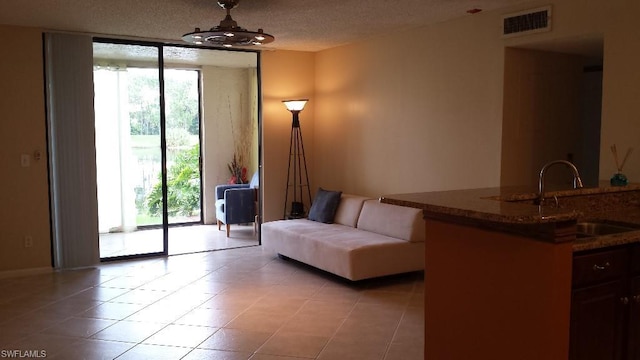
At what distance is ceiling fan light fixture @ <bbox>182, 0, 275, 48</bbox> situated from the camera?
3.97 m

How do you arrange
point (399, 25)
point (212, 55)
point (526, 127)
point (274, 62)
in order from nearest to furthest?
point (526, 127)
point (399, 25)
point (274, 62)
point (212, 55)

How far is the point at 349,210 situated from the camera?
6004 millimetres

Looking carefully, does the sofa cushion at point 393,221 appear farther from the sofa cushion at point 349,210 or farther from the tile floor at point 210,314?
the tile floor at point 210,314

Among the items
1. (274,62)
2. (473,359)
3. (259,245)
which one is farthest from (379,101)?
(473,359)

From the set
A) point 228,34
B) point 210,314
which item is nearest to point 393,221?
point 210,314

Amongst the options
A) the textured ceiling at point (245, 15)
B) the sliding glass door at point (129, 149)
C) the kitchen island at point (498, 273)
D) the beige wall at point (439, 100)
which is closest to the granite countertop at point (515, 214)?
the kitchen island at point (498, 273)

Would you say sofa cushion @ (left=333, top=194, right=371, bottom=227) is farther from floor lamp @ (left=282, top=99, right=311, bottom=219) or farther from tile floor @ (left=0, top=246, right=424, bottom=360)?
floor lamp @ (left=282, top=99, right=311, bottom=219)

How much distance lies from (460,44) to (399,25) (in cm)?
71

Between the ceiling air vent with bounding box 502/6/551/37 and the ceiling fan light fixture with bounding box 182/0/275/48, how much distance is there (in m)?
2.05

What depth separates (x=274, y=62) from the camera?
6.90m

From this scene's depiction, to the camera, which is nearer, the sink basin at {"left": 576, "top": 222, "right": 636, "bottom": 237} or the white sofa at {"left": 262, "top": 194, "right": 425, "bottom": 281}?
the sink basin at {"left": 576, "top": 222, "right": 636, "bottom": 237}

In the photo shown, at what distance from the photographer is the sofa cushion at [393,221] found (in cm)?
512

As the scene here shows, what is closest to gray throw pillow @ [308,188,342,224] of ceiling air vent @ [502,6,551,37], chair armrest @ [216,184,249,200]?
chair armrest @ [216,184,249,200]

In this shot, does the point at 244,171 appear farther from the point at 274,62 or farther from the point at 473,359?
the point at 473,359
